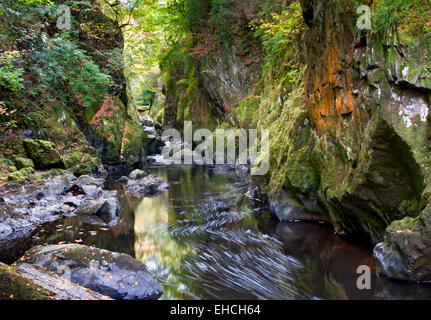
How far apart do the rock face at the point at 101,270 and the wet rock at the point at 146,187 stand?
21.5 ft

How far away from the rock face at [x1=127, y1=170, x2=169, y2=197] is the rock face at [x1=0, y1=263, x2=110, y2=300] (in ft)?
25.1

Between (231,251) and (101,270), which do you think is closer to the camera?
(101,270)

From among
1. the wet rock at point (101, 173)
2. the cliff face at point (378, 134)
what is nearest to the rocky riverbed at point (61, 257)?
the cliff face at point (378, 134)

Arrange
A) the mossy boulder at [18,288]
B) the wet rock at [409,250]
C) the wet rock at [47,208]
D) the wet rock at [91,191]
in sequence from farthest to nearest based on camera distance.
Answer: the wet rock at [91,191], the wet rock at [47,208], the wet rock at [409,250], the mossy boulder at [18,288]

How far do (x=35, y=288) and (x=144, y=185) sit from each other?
892 cm

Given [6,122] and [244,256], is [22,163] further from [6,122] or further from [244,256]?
[244,256]

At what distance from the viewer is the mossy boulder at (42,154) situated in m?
9.98

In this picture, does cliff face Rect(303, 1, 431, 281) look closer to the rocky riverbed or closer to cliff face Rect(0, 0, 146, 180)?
the rocky riverbed

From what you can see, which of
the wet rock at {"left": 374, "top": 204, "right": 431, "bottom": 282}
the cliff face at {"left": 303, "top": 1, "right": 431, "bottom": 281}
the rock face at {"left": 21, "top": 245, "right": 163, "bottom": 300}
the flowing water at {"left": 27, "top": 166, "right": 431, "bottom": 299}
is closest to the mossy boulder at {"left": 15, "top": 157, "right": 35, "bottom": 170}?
the flowing water at {"left": 27, "top": 166, "right": 431, "bottom": 299}

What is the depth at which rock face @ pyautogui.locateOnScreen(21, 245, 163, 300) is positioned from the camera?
4.09 m

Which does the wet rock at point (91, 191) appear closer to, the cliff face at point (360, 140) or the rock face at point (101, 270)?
the rock face at point (101, 270)

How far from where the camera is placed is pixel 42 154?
400 inches

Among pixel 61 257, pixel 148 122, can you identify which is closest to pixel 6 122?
pixel 61 257
